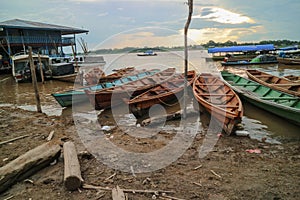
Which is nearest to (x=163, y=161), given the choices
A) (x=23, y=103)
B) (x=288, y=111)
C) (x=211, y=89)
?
(x=288, y=111)

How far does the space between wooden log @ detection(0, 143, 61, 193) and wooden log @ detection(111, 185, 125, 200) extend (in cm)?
163

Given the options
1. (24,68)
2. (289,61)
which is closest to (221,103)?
(24,68)

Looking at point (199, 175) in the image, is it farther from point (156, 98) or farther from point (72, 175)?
point (156, 98)

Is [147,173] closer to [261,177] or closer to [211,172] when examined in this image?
[211,172]

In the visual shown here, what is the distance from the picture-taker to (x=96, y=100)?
28.0ft

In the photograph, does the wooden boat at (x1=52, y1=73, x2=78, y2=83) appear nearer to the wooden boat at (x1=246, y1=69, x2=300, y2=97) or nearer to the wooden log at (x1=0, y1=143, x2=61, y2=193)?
the wooden boat at (x1=246, y1=69, x2=300, y2=97)

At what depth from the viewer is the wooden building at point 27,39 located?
23.4m

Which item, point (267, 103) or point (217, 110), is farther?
point (267, 103)

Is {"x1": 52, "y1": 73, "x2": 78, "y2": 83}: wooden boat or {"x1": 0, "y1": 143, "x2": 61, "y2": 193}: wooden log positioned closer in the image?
{"x1": 0, "y1": 143, "x2": 61, "y2": 193}: wooden log

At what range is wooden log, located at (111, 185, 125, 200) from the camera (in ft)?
10.6

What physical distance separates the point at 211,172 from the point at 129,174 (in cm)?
152

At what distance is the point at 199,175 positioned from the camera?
3.99 m

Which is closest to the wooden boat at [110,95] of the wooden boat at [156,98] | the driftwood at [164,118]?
the wooden boat at [156,98]

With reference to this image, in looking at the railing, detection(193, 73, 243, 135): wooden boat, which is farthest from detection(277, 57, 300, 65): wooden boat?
the railing
